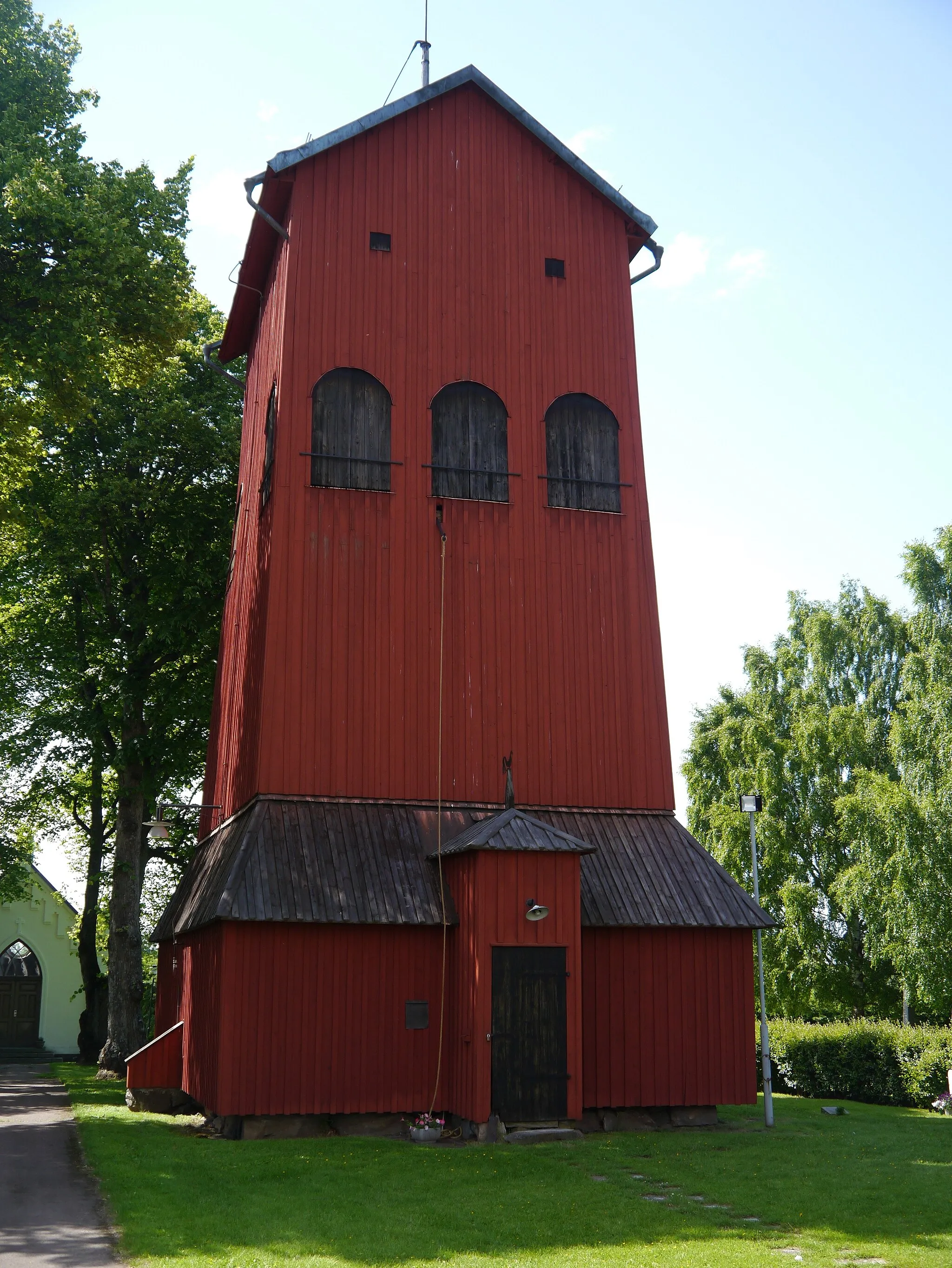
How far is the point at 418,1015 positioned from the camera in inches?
693

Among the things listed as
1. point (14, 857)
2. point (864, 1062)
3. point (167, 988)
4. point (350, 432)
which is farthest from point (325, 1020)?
point (14, 857)

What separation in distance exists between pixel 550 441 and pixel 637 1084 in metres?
10.9

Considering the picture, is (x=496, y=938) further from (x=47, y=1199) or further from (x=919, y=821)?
(x=919, y=821)

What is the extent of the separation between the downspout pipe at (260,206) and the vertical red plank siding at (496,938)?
1142 cm

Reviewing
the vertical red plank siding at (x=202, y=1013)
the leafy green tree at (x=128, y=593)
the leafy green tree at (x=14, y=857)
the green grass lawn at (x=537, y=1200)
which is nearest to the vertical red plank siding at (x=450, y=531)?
the vertical red plank siding at (x=202, y=1013)

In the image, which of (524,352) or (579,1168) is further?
(524,352)

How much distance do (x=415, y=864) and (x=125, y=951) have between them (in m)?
12.2

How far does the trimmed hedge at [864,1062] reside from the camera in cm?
2386

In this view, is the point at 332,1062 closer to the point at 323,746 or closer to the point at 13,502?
the point at 323,746

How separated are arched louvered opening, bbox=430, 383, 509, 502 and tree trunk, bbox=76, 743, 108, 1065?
15.6 meters

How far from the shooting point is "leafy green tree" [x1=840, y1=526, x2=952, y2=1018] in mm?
30281

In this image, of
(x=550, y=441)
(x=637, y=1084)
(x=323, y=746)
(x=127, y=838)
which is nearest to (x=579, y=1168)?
(x=637, y=1084)

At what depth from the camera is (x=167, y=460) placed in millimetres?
29125

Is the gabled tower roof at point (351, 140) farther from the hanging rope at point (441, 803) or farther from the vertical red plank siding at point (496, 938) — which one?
the vertical red plank siding at point (496, 938)
